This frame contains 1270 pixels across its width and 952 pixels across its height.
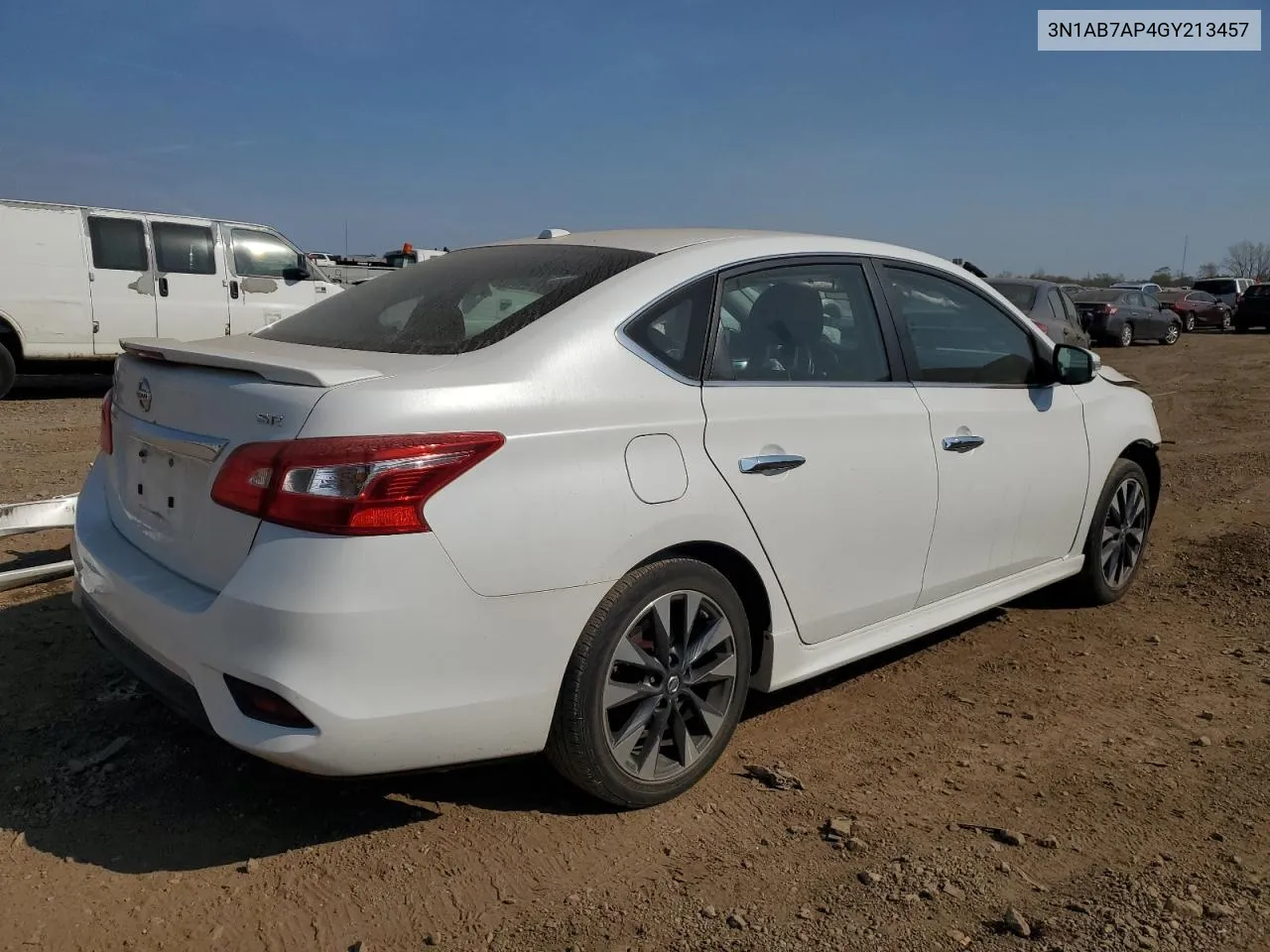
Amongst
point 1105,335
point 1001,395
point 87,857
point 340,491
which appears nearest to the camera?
point 340,491

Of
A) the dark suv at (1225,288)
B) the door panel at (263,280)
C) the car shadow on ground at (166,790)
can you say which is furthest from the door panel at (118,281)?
the dark suv at (1225,288)

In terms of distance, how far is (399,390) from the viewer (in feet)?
8.00

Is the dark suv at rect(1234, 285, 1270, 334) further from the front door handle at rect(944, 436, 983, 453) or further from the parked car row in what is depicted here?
the front door handle at rect(944, 436, 983, 453)

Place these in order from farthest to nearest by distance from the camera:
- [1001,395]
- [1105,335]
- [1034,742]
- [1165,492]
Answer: [1105,335] < [1165,492] < [1001,395] < [1034,742]

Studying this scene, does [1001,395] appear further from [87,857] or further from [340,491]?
[87,857]

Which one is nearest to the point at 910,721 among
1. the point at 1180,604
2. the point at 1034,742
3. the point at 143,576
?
the point at 1034,742

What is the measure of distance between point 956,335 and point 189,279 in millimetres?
10514

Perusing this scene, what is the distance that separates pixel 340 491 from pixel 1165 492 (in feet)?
21.9

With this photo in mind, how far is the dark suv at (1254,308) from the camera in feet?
91.9

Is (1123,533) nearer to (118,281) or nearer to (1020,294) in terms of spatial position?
(1020,294)

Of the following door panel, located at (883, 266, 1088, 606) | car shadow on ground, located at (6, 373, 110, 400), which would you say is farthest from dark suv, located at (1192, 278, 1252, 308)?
door panel, located at (883, 266, 1088, 606)

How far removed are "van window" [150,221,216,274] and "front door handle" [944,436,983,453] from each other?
35.1 ft

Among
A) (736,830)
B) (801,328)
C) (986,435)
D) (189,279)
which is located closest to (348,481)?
(736,830)

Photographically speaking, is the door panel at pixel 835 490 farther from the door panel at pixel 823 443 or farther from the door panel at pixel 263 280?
the door panel at pixel 263 280
